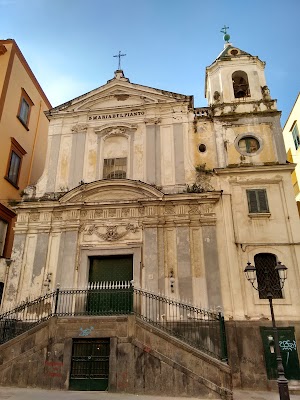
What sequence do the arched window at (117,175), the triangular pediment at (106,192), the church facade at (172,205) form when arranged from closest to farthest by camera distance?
the church facade at (172,205) → the triangular pediment at (106,192) → the arched window at (117,175)

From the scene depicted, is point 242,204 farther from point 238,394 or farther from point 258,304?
point 238,394

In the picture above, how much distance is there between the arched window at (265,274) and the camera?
14102 mm

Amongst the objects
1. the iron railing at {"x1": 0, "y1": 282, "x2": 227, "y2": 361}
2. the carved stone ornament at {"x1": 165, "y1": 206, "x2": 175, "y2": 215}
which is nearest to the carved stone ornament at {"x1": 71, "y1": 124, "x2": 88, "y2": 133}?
the carved stone ornament at {"x1": 165, "y1": 206, "x2": 175, "y2": 215}

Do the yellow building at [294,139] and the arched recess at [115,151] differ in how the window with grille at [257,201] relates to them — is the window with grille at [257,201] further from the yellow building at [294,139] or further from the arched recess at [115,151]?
the yellow building at [294,139]

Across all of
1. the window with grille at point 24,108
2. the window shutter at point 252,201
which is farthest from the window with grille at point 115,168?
the window with grille at point 24,108

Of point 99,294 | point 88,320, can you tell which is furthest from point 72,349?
point 99,294

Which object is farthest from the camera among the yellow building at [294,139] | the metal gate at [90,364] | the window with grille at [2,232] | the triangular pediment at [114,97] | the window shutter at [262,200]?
the yellow building at [294,139]

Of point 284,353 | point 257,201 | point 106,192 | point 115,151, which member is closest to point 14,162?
point 115,151

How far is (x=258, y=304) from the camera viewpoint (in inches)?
547

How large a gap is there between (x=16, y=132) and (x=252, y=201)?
1361 cm

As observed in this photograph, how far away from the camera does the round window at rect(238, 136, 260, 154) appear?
1708cm

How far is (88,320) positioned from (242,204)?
324 inches

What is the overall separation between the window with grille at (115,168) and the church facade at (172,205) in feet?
0.20

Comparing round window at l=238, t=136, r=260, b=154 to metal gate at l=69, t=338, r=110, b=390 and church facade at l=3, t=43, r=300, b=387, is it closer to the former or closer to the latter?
church facade at l=3, t=43, r=300, b=387
